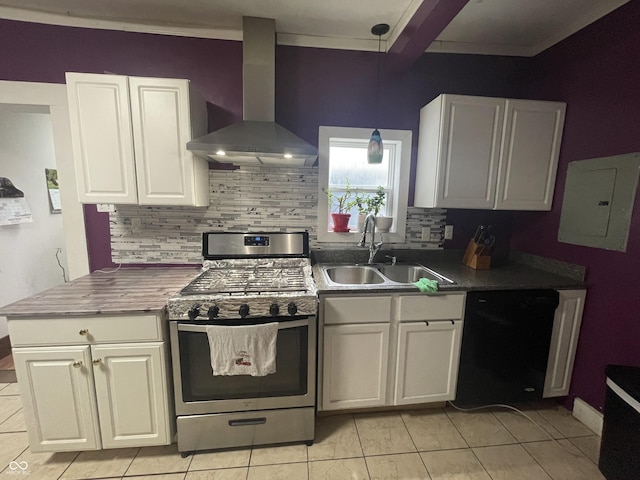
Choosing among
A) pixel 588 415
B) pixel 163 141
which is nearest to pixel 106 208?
pixel 163 141

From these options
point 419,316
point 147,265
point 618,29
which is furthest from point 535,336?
point 147,265

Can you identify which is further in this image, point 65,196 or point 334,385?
point 65,196

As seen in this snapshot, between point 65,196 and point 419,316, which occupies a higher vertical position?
point 65,196

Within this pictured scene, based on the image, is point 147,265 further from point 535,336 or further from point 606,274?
point 606,274

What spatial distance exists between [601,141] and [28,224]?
15.5 ft

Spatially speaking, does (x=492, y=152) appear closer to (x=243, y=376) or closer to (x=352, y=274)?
(x=352, y=274)

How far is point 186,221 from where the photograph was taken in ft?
6.71

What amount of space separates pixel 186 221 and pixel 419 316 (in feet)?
5.86

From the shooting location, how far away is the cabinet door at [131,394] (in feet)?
4.56

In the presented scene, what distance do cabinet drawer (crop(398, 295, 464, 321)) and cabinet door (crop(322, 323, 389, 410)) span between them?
162 mm

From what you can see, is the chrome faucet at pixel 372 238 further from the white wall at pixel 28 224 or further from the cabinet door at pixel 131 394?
the white wall at pixel 28 224

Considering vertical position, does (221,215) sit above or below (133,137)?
below

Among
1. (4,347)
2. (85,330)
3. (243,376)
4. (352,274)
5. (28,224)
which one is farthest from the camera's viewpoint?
(28,224)

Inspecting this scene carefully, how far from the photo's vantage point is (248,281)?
1.65 metres
